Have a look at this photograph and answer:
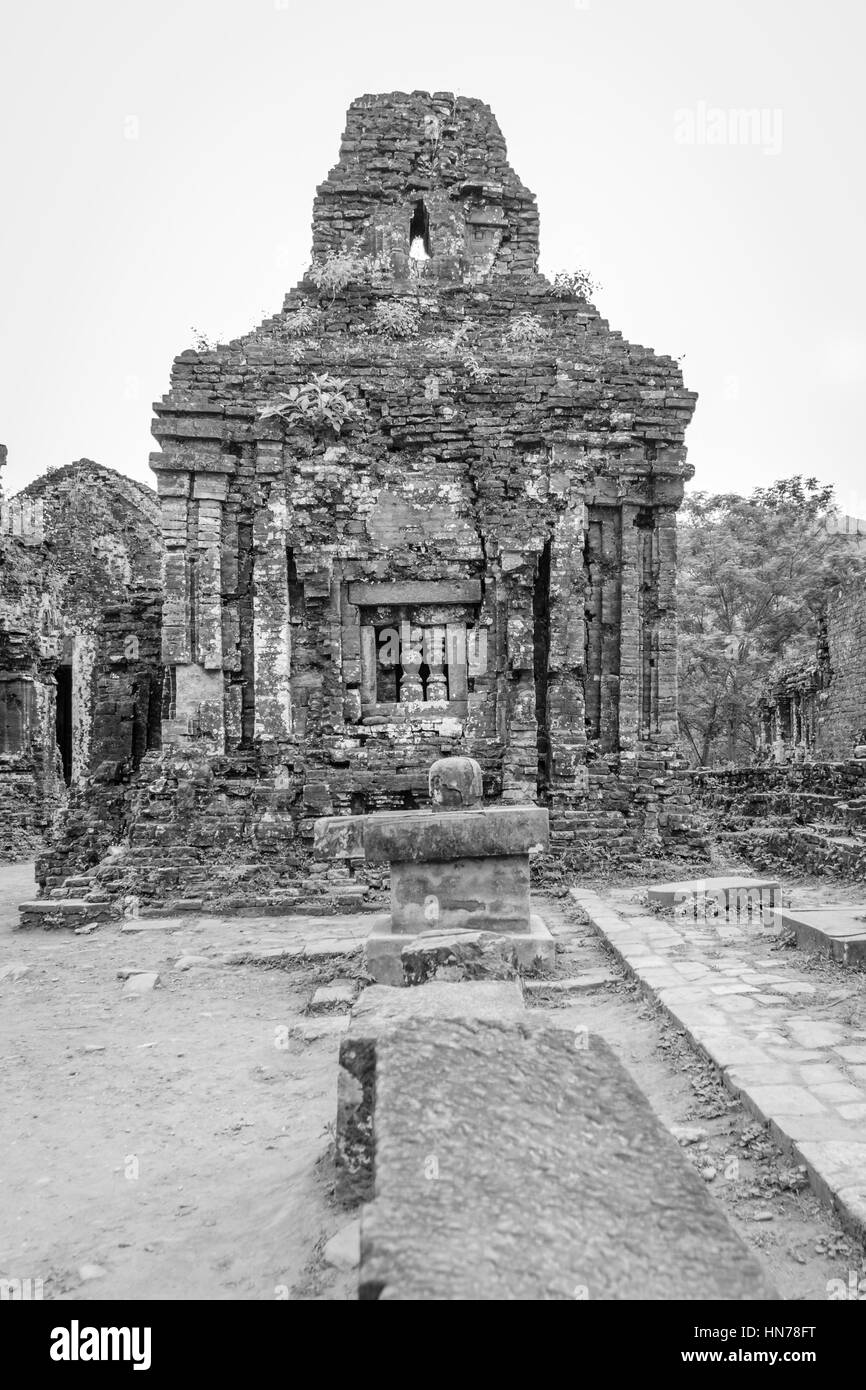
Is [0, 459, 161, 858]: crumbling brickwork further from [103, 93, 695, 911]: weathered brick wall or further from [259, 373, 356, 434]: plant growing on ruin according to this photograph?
[259, 373, 356, 434]: plant growing on ruin

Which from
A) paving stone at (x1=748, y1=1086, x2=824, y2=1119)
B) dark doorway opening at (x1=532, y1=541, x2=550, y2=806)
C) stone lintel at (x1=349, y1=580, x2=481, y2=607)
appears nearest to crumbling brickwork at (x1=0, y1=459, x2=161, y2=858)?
stone lintel at (x1=349, y1=580, x2=481, y2=607)

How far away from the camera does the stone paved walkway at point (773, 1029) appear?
3514 mm

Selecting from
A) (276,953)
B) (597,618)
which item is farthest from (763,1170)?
(597,618)

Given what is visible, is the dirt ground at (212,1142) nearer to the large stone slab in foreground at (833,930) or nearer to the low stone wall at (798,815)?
the large stone slab in foreground at (833,930)

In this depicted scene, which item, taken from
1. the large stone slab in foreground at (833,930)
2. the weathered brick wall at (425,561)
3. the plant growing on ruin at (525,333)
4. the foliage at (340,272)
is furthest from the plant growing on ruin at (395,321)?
the large stone slab in foreground at (833,930)

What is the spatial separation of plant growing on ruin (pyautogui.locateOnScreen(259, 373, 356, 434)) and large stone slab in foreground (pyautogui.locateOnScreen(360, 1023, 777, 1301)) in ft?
33.5

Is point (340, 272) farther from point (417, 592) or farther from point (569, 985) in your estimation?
point (569, 985)

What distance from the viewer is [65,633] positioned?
23062 mm

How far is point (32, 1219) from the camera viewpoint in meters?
3.54

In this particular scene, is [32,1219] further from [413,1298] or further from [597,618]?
[597,618]

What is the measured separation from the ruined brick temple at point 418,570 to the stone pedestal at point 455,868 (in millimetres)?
4074

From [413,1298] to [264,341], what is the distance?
12.3m

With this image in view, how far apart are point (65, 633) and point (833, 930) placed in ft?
69.7

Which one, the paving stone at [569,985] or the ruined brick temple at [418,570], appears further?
the ruined brick temple at [418,570]
